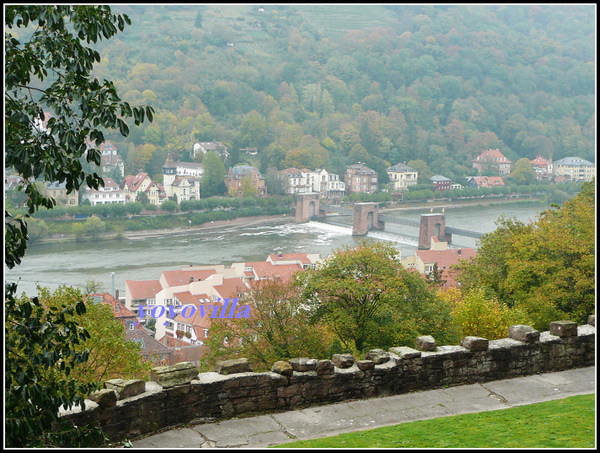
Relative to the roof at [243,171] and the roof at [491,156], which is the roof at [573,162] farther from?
the roof at [243,171]

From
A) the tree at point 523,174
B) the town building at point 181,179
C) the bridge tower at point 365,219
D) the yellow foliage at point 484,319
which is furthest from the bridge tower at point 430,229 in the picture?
the yellow foliage at point 484,319

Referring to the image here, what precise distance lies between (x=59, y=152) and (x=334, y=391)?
3320 millimetres

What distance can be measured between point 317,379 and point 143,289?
101ft

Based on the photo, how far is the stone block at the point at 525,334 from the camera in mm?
6551

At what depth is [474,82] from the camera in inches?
4584

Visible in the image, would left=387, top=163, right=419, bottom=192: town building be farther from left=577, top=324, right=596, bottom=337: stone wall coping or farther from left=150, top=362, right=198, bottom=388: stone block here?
left=150, top=362, right=198, bottom=388: stone block

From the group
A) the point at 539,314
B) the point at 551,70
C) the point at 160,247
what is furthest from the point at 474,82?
the point at 539,314

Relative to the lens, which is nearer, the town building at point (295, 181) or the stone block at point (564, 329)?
the stone block at point (564, 329)

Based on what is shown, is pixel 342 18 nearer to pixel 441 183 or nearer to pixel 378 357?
pixel 441 183

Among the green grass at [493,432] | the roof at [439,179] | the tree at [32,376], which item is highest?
the roof at [439,179]

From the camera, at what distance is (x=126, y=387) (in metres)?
4.80

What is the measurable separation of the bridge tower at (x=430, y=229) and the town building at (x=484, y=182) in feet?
98.5

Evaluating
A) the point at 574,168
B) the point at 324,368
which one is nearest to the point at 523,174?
the point at 574,168

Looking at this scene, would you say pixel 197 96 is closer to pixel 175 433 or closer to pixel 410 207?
pixel 410 207
